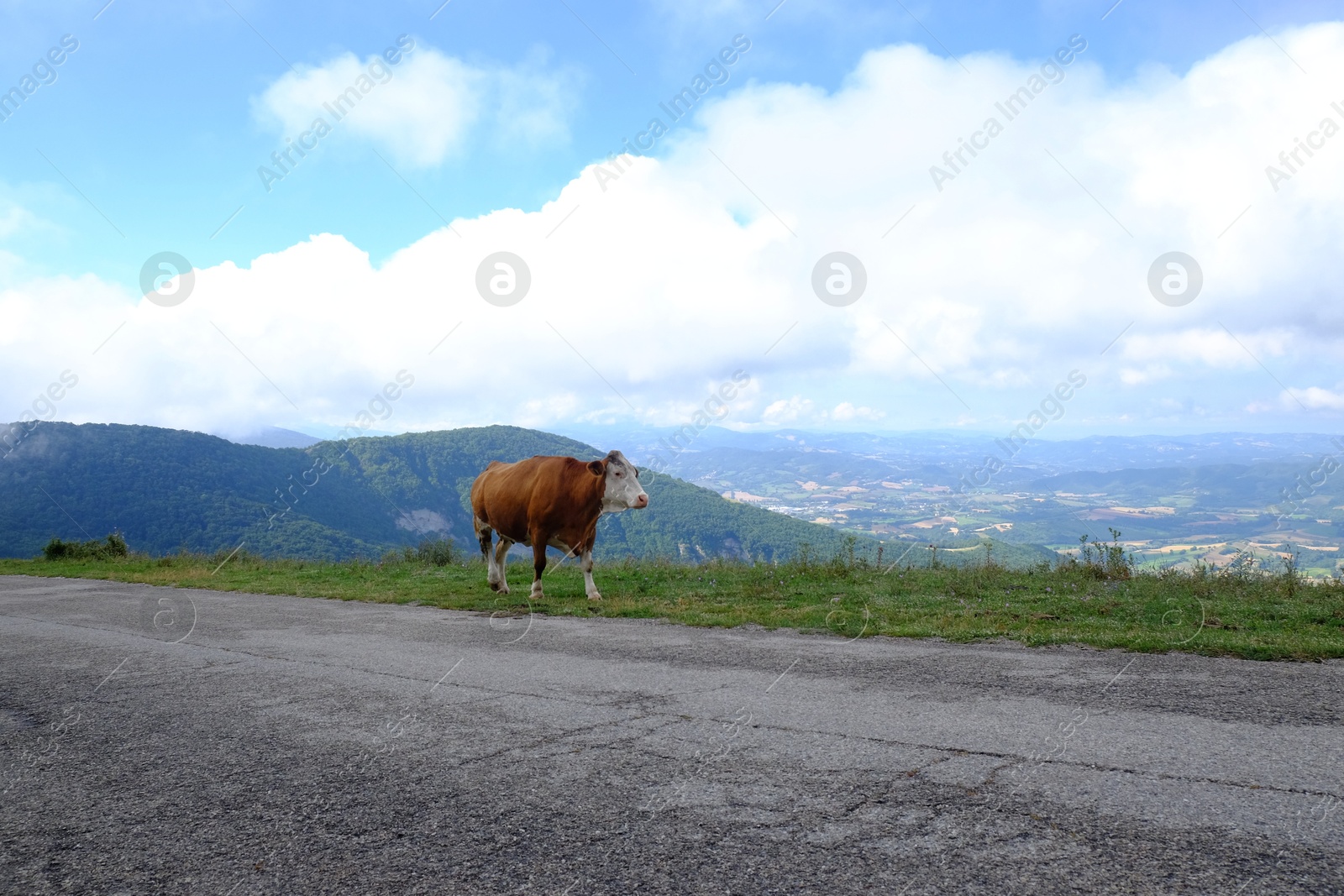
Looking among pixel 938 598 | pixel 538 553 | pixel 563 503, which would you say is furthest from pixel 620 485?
pixel 938 598

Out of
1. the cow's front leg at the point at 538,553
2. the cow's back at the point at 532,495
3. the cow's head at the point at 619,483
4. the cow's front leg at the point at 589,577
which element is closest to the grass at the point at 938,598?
the cow's front leg at the point at 589,577

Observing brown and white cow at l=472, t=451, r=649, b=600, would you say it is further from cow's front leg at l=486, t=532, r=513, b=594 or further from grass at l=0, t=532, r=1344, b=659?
grass at l=0, t=532, r=1344, b=659

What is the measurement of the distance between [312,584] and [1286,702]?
16.7 metres

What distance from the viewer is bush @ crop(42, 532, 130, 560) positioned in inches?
1096

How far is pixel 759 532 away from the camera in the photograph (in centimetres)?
6125

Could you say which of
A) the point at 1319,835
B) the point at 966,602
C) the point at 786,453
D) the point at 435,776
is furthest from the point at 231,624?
the point at 786,453

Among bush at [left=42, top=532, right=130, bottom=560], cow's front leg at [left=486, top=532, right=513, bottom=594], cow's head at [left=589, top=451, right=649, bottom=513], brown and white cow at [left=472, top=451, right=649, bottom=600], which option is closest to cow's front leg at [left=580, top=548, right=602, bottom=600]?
brown and white cow at [left=472, top=451, right=649, bottom=600]

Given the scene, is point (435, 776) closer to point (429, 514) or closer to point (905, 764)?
point (905, 764)

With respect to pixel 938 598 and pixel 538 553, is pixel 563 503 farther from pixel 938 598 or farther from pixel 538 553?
pixel 938 598

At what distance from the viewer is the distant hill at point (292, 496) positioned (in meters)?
61.8

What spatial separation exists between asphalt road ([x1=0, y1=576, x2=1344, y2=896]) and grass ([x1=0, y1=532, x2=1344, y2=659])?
1.15 meters

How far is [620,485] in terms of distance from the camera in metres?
14.2

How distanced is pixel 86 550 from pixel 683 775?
32.1m

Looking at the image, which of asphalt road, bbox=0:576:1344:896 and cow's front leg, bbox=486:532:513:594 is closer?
asphalt road, bbox=0:576:1344:896
